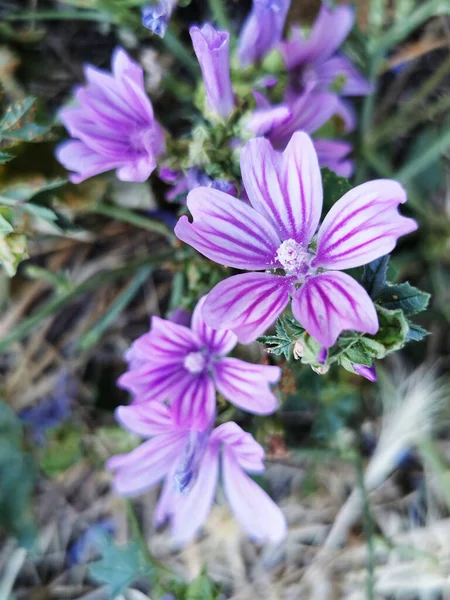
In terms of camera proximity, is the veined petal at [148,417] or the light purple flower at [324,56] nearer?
the veined petal at [148,417]

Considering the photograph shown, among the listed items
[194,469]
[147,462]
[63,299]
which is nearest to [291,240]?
[194,469]

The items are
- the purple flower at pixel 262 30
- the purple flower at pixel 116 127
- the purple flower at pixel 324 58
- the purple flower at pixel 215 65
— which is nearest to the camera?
the purple flower at pixel 215 65

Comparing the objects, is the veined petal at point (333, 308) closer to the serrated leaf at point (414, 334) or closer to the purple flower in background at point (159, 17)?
the serrated leaf at point (414, 334)

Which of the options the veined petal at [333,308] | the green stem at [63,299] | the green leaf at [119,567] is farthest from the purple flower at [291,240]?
the green leaf at [119,567]

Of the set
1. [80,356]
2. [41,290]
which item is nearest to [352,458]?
[80,356]

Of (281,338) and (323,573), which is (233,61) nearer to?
(281,338)

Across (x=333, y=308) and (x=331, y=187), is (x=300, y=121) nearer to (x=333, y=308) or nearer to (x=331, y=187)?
(x=331, y=187)
